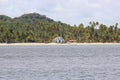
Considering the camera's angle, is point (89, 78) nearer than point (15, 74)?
Yes

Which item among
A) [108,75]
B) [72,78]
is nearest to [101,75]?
[108,75]

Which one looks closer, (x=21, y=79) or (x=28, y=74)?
(x=21, y=79)

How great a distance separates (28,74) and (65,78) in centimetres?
715

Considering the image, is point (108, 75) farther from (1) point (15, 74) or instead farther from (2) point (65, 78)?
(1) point (15, 74)

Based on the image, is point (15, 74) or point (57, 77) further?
point (15, 74)

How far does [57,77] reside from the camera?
6075cm

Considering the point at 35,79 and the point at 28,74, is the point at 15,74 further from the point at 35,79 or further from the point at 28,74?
the point at 35,79

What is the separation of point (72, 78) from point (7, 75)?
950 centimetres

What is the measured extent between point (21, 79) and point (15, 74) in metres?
6.13

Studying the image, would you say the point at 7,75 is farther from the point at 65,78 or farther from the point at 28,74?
the point at 65,78

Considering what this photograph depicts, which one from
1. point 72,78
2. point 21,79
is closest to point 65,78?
point 72,78

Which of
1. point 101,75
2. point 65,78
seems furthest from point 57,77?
point 101,75

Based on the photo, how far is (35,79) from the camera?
58.7 m

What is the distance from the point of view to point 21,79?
59.0 m
